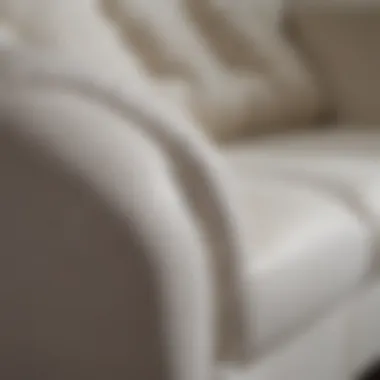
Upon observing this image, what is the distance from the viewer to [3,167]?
3.13 ft

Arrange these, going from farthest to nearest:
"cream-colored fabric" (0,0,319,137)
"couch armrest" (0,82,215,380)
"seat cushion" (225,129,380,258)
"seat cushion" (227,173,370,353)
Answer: "cream-colored fabric" (0,0,319,137) → "seat cushion" (225,129,380,258) → "seat cushion" (227,173,370,353) → "couch armrest" (0,82,215,380)

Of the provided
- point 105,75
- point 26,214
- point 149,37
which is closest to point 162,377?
point 26,214

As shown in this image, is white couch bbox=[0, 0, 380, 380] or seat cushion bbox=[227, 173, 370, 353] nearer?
white couch bbox=[0, 0, 380, 380]

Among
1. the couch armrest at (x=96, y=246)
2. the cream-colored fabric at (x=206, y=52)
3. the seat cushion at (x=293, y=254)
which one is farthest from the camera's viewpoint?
the cream-colored fabric at (x=206, y=52)

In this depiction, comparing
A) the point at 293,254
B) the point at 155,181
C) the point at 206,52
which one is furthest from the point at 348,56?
the point at 155,181

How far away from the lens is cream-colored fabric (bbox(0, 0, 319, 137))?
5.01 ft

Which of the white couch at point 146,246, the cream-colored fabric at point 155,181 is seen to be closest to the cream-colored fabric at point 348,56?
the white couch at point 146,246

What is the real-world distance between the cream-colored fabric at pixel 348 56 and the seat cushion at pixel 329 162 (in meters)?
0.16

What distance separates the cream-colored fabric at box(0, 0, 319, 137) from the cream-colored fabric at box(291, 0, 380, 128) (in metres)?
0.06

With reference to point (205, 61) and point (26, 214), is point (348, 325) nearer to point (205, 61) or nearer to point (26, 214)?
point (26, 214)

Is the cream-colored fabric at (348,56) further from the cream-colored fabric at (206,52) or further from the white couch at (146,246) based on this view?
the white couch at (146,246)

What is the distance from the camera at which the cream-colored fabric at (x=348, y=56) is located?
214 cm

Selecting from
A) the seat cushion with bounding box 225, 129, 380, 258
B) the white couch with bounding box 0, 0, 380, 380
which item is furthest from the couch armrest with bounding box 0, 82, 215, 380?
the seat cushion with bounding box 225, 129, 380, 258

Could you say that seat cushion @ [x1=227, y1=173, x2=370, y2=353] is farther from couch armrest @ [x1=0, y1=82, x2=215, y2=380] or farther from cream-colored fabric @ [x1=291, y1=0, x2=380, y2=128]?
cream-colored fabric @ [x1=291, y1=0, x2=380, y2=128]
